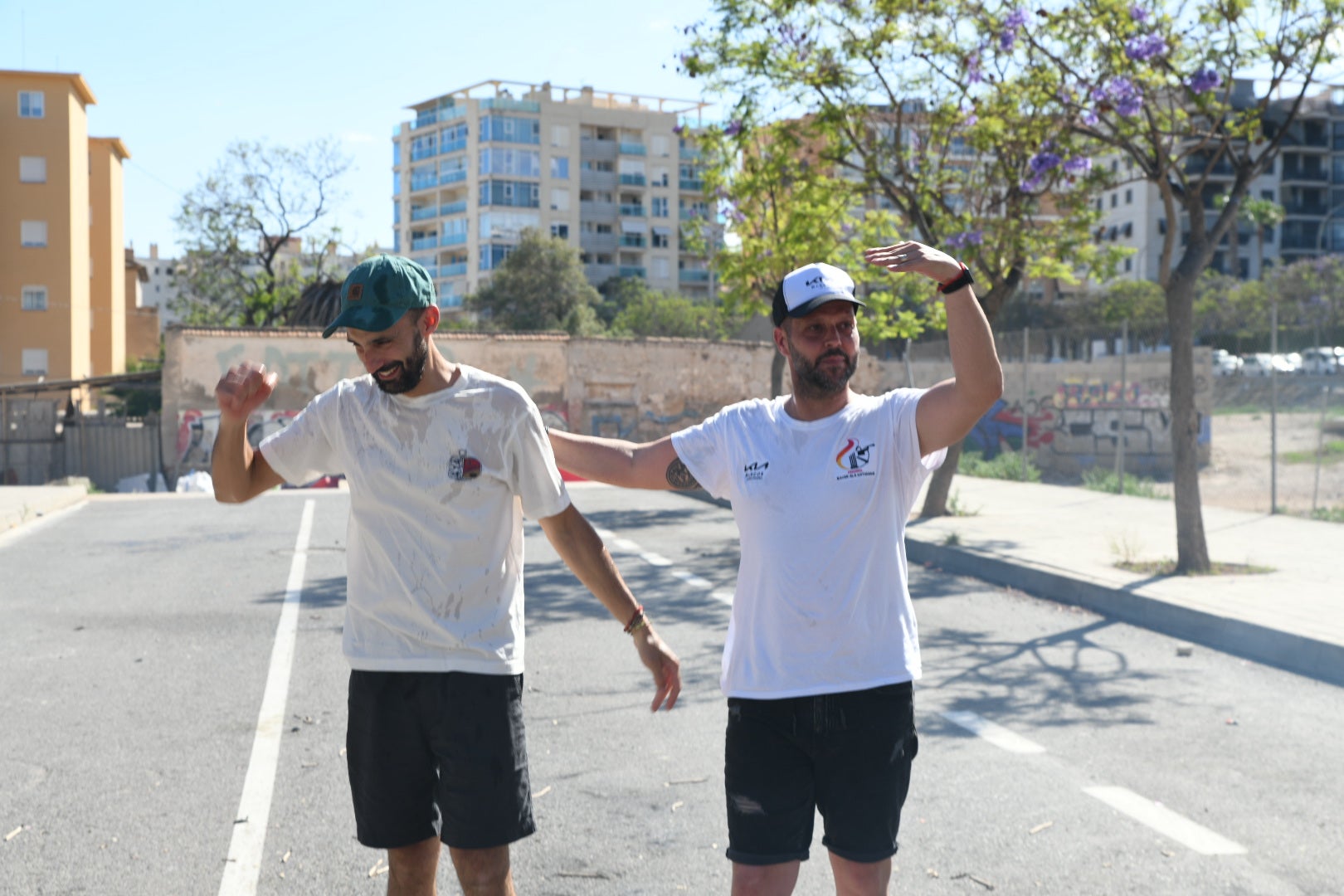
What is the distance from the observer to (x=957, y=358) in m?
3.18

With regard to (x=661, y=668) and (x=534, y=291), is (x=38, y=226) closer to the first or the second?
(x=534, y=291)

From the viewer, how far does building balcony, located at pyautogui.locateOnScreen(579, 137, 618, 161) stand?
363 feet

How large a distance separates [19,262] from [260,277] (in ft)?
45.7

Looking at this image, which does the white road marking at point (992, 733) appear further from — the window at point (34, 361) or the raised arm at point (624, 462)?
the window at point (34, 361)

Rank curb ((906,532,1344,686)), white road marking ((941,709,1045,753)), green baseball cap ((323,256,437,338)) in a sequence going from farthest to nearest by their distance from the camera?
curb ((906,532,1344,686)) < white road marking ((941,709,1045,753)) < green baseball cap ((323,256,437,338))

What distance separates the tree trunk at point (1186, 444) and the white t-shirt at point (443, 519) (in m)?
9.10

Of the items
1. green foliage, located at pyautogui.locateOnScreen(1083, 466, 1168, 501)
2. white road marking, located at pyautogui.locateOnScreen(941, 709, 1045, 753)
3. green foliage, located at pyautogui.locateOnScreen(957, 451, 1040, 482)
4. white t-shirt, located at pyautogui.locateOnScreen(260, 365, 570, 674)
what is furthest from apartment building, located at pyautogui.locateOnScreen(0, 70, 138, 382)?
white t-shirt, located at pyautogui.locateOnScreen(260, 365, 570, 674)

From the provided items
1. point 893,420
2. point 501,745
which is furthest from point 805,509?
point 501,745

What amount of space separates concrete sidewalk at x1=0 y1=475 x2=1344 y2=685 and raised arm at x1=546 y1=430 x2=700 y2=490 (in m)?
5.77

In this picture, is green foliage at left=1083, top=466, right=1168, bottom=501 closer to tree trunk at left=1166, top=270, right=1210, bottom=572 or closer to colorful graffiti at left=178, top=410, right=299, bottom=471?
tree trunk at left=1166, top=270, right=1210, bottom=572

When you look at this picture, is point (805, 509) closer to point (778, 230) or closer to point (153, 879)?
point (153, 879)

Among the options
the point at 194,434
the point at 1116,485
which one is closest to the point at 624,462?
the point at 1116,485

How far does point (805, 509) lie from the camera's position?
3.18m

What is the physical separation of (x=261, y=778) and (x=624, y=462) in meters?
2.70
